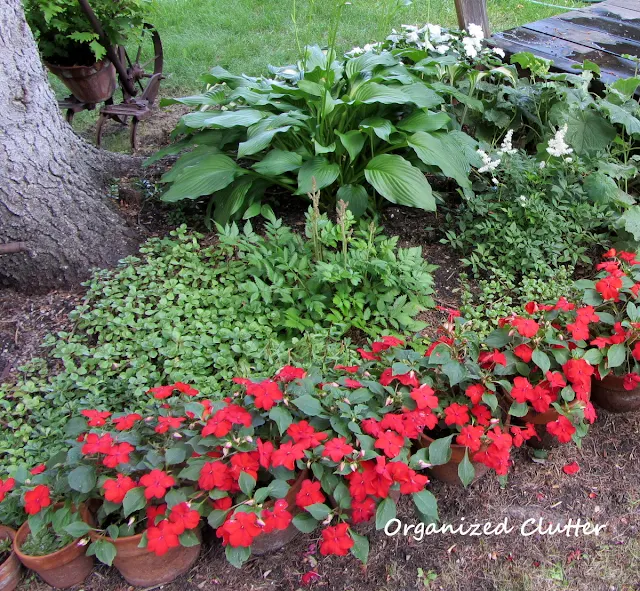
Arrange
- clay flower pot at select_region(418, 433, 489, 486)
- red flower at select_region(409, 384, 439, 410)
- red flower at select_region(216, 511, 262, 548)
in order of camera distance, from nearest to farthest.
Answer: red flower at select_region(216, 511, 262, 548) → red flower at select_region(409, 384, 439, 410) → clay flower pot at select_region(418, 433, 489, 486)

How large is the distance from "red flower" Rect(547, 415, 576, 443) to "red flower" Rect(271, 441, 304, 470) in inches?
30.4

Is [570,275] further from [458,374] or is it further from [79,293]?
[79,293]

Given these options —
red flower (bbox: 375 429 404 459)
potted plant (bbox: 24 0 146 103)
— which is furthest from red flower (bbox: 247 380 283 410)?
potted plant (bbox: 24 0 146 103)

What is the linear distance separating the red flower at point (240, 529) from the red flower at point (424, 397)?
544 mm

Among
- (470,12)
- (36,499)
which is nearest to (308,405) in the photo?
(36,499)

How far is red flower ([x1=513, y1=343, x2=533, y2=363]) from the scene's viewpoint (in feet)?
5.82

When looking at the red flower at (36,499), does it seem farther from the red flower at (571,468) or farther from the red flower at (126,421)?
the red flower at (571,468)

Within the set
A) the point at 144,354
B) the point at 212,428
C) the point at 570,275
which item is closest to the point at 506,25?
the point at 570,275

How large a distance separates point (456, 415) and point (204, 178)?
1695mm

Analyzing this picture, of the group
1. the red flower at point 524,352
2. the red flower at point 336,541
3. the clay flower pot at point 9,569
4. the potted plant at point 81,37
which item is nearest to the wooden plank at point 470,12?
the potted plant at point 81,37

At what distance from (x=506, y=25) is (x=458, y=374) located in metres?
4.70

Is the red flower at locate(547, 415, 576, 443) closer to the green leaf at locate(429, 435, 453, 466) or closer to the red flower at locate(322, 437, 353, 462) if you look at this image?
the green leaf at locate(429, 435, 453, 466)

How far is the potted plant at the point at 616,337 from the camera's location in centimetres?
188

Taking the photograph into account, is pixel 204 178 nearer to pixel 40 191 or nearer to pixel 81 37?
pixel 40 191
